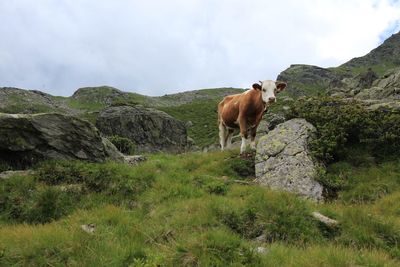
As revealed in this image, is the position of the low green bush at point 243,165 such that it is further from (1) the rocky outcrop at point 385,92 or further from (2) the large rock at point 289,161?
(1) the rocky outcrop at point 385,92

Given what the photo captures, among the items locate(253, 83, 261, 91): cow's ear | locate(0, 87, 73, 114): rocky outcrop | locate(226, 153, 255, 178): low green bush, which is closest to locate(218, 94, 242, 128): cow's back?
locate(253, 83, 261, 91): cow's ear

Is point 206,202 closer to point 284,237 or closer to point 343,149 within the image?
point 284,237

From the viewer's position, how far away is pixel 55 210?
11.2 metres

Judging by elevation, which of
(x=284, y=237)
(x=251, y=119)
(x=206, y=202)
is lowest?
(x=284, y=237)

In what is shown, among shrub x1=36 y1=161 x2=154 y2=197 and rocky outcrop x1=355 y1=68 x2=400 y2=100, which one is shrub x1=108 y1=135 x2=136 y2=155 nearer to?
shrub x1=36 y1=161 x2=154 y2=197

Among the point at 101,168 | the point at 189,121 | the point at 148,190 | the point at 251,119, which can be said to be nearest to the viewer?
the point at 148,190

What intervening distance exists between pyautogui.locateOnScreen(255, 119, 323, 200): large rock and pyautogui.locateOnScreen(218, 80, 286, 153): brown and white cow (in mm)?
1197

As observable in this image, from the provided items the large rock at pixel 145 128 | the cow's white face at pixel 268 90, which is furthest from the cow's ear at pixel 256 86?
the large rock at pixel 145 128

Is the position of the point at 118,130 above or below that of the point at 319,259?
above

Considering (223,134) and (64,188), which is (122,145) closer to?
(223,134)

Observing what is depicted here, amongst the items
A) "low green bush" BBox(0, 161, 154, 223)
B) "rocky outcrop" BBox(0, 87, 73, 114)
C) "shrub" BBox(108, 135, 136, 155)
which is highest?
"rocky outcrop" BBox(0, 87, 73, 114)

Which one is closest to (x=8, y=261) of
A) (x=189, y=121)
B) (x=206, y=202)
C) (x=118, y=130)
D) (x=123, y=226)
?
(x=123, y=226)

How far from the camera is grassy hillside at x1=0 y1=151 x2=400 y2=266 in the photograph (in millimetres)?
7617

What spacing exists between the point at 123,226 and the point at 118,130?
27.1 m
